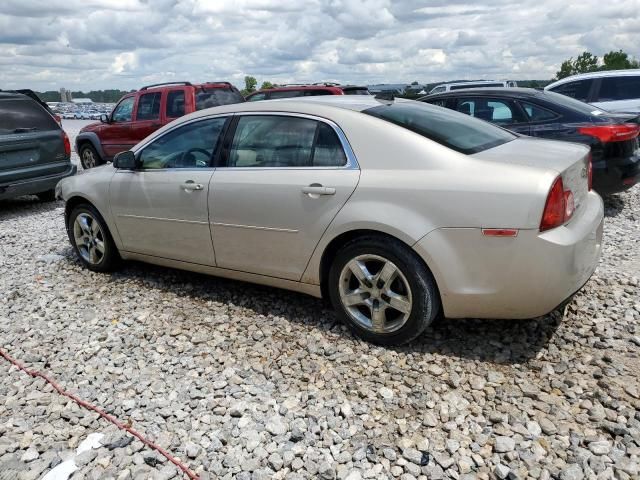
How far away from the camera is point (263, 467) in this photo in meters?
2.58

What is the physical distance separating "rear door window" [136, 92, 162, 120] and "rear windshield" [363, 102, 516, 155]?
8190 mm

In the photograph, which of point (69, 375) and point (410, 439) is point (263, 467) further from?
point (69, 375)

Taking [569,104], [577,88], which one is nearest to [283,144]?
[569,104]

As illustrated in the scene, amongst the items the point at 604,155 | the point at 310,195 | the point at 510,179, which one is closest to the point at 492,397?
the point at 510,179

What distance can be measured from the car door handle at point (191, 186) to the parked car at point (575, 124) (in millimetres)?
4310

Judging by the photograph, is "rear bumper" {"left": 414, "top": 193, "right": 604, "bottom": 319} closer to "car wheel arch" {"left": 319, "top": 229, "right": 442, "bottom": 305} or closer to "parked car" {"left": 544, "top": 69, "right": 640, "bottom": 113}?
"car wheel arch" {"left": 319, "top": 229, "right": 442, "bottom": 305}

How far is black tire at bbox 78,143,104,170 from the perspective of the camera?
12820mm

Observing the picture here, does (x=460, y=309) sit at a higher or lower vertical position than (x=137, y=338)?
higher

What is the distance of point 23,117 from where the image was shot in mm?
8234

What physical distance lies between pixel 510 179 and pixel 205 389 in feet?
6.95

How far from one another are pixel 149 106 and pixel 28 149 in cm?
352

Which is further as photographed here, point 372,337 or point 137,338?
point 137,338

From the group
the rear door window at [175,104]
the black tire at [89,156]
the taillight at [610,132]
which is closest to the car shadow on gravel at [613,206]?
the taillight at [610,132]

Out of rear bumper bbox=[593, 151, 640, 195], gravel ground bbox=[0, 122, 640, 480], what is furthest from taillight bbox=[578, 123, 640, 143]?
gravel ground bbox=[0, 122, 640, 480]
